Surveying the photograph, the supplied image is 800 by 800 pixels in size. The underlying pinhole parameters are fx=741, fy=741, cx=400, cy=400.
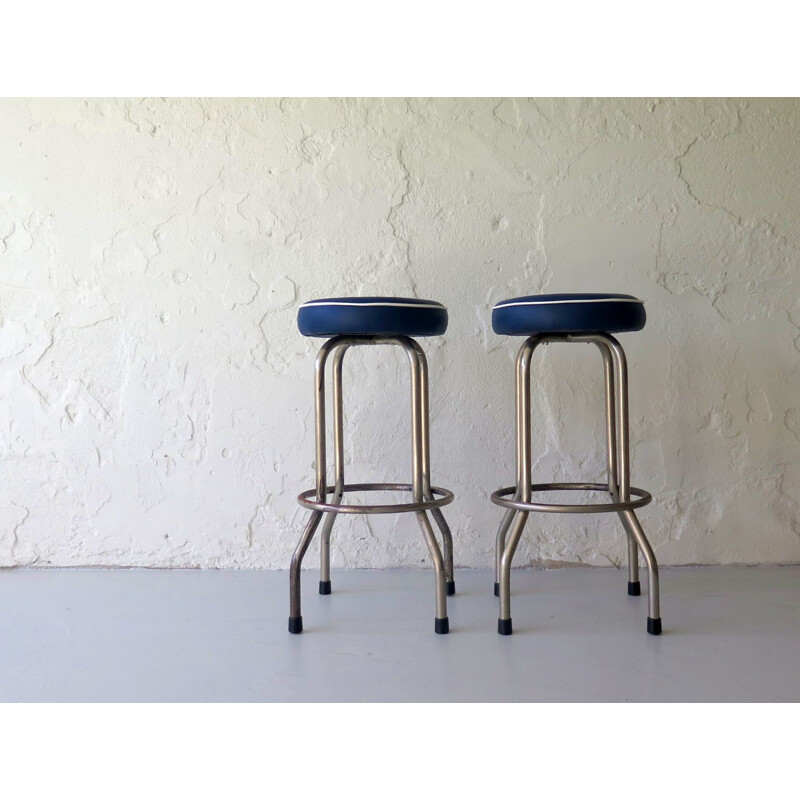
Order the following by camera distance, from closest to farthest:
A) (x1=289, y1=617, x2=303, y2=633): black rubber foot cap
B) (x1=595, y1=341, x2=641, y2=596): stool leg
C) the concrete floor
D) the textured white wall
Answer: the concrete floor, (x1=289, y1=617, x2=303, y2=633): black rubber foot cap, (x1=595, y1=341, x2=641, y2=596): stool leg, the textured white wall

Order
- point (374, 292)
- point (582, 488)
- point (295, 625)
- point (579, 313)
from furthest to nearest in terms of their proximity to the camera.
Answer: point (374, 292)
point (582, 488)
point (295, 625)
point (579, 313)

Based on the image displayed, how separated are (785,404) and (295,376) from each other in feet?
5.41

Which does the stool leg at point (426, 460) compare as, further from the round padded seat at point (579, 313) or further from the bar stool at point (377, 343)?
the round padded seat at point (579, 313)

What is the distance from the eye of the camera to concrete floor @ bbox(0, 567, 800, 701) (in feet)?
5.15

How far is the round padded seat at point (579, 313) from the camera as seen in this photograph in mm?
1809

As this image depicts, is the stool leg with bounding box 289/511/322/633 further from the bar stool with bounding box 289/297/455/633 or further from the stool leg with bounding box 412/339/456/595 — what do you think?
the stool leg with bounding box 412/339/456/595

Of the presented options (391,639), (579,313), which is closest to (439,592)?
(391,639)

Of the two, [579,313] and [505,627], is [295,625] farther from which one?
[579,313]

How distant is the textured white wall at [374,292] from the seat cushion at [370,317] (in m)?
0.62

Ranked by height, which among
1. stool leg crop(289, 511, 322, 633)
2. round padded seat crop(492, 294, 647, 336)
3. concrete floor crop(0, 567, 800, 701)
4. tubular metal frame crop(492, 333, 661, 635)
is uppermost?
round padded seat crop(492, 294, 647, 336)

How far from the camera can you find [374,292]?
251 cm

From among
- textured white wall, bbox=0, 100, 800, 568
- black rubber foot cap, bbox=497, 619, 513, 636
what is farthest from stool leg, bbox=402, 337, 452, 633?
textured white wall, bbox=0, 100, 800, 568

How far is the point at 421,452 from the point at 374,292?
2.34 ft

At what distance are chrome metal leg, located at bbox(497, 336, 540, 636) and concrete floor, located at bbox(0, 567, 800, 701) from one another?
0.07 meters
